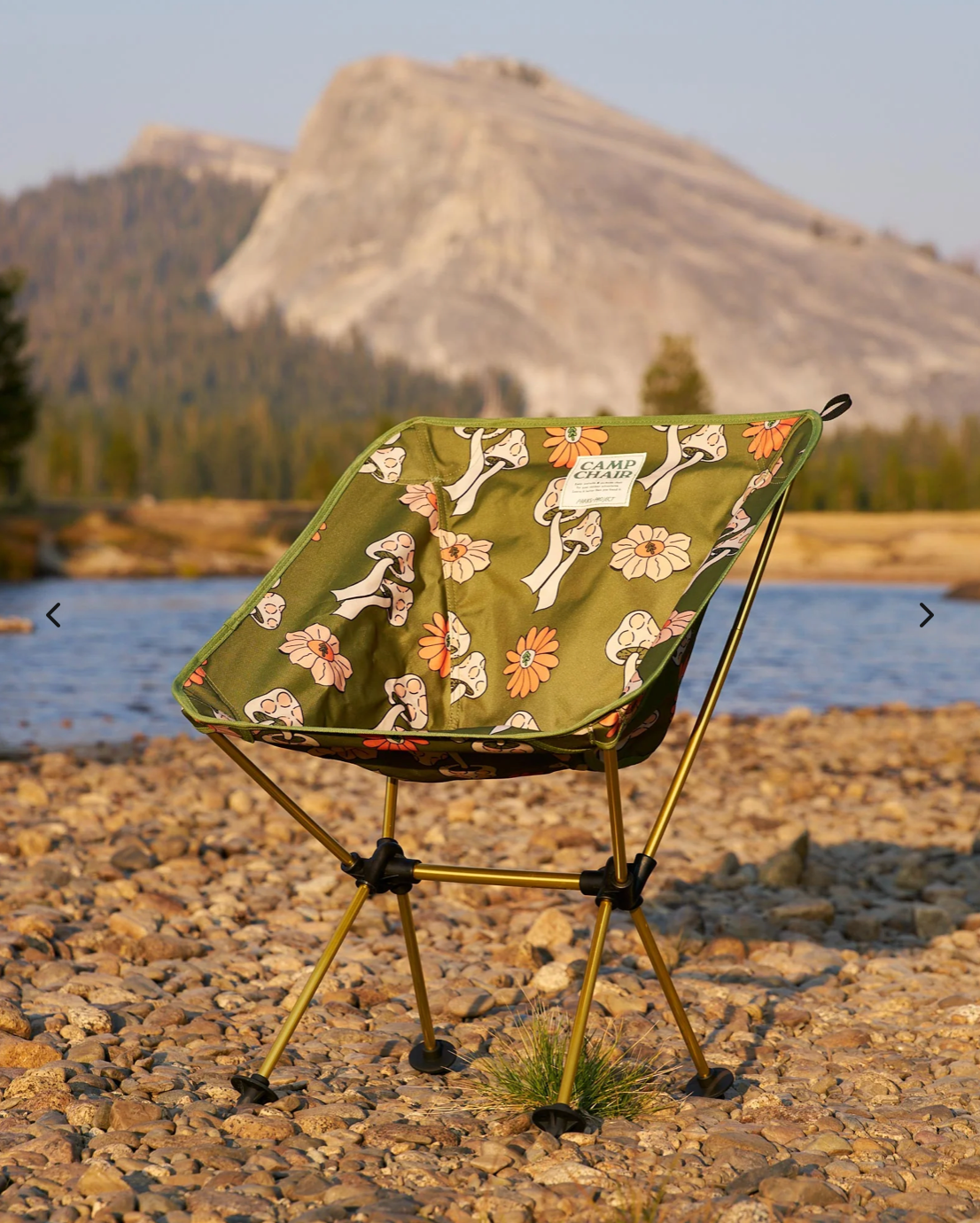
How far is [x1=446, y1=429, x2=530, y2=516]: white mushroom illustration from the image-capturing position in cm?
324

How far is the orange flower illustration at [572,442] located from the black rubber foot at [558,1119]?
1.43 meters

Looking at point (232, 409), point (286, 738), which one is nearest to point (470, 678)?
point (286, 738)

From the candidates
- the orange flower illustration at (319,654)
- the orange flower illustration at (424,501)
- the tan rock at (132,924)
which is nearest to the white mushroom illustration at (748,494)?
the orange flower illustration at (424,501)

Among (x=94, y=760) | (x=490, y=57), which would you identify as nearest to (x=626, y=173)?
(x=490, y=57)

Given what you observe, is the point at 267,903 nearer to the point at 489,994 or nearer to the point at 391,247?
the point at 489,994

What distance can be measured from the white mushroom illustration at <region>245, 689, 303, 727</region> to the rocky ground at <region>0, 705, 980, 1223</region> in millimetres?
810

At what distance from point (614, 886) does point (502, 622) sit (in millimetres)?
760

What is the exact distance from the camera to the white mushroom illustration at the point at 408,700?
3.17 metres

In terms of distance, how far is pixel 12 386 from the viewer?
3641 centimetres

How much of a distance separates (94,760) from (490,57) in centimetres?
20585

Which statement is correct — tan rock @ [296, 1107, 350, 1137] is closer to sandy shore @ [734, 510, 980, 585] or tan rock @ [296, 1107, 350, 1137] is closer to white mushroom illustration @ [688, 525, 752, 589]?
white mushroom illustration @ [688, 525, 752, 589]

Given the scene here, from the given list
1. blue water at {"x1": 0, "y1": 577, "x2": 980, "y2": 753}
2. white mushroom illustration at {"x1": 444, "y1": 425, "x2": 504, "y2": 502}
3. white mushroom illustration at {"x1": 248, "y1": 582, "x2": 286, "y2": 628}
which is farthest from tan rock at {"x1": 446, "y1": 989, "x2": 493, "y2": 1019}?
blue water at {"x1": 0, "y1": 577, "x2": 980, "y2": 753}

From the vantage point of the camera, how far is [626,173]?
144m

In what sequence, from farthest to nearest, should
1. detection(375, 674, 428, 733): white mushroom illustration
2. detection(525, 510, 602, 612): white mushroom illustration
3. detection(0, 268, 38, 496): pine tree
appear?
detection(0, 268, 38, 496): pine tree
detection(375, 674, 428, 733): white mushroom illustration
detection(525, 510, 602, 612): white mushroom illustration
